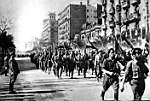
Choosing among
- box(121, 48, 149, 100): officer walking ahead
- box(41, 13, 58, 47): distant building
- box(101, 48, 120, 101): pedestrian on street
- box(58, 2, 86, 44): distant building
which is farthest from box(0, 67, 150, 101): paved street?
box(58, 2, 86, 44): distant building

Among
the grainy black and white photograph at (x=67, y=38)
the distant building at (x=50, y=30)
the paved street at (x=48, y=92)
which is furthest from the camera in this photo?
the distant building at (x=50, y=30)

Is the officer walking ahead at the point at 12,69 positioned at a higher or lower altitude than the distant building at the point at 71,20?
lower

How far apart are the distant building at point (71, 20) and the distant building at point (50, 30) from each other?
0.10 m

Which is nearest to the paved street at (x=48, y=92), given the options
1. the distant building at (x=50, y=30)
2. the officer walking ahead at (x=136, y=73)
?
the officer walking ahead at (x=136, y=73)

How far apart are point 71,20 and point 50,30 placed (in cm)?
43

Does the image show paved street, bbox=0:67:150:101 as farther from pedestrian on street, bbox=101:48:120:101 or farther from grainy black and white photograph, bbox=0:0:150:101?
pedestrian on street, bbox=101:48:120:101

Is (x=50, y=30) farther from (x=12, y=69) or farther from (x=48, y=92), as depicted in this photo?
(x=48, y=92)

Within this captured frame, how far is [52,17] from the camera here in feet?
12.5

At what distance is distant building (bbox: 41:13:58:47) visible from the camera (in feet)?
12.1

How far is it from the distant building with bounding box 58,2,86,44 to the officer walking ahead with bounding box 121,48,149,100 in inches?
43.8

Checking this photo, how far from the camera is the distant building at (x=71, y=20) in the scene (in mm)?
3758

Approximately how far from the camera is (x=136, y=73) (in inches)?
114

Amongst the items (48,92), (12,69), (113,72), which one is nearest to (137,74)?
(113,72)

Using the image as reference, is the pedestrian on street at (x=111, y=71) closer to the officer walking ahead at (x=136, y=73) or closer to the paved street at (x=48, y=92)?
the officer walking ahead at (x=136, y=73)
